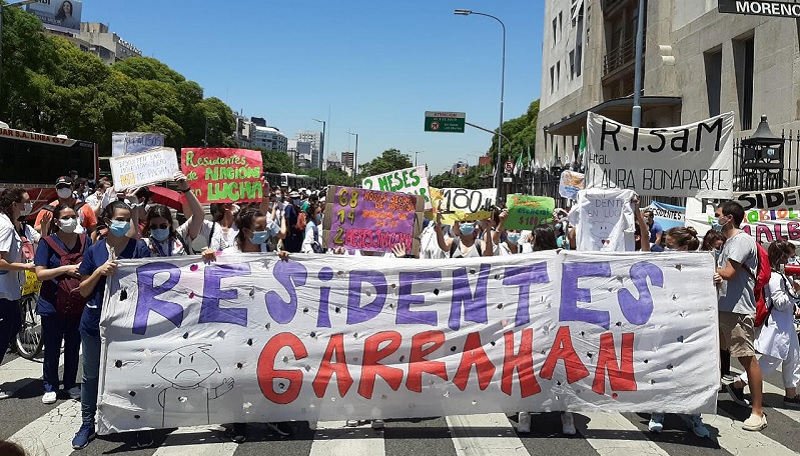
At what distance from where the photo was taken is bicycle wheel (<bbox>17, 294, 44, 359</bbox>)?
720cm

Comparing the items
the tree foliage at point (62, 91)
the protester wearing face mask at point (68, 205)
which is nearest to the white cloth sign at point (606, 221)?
the protester wearing face mask at point (68, 205)

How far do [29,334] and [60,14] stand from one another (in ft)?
336

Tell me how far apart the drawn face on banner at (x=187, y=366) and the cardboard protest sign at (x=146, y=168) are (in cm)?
248

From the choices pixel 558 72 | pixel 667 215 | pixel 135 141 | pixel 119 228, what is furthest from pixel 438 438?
pixel 558 72

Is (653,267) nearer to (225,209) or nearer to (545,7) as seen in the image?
(225,209)

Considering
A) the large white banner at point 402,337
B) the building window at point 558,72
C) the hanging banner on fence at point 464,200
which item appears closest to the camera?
the large white banner at point 402,337

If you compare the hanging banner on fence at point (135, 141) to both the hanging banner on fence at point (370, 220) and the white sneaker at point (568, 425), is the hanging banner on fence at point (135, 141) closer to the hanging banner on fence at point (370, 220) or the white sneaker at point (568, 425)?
the hanging banner on fence at point (370, 220)

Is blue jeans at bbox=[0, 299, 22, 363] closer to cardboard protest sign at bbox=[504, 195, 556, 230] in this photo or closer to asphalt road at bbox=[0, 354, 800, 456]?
asphalt road at bbox=[0, 354, 800, 456]

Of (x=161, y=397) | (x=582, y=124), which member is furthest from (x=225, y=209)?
(x=582, y=124)

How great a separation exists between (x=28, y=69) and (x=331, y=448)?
37.7m

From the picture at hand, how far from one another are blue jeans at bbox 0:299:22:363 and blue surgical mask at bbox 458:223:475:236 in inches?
164

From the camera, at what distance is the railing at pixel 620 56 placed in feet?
99.3

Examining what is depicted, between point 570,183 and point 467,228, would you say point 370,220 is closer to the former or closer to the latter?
point 467,228

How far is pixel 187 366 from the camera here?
498 cm
